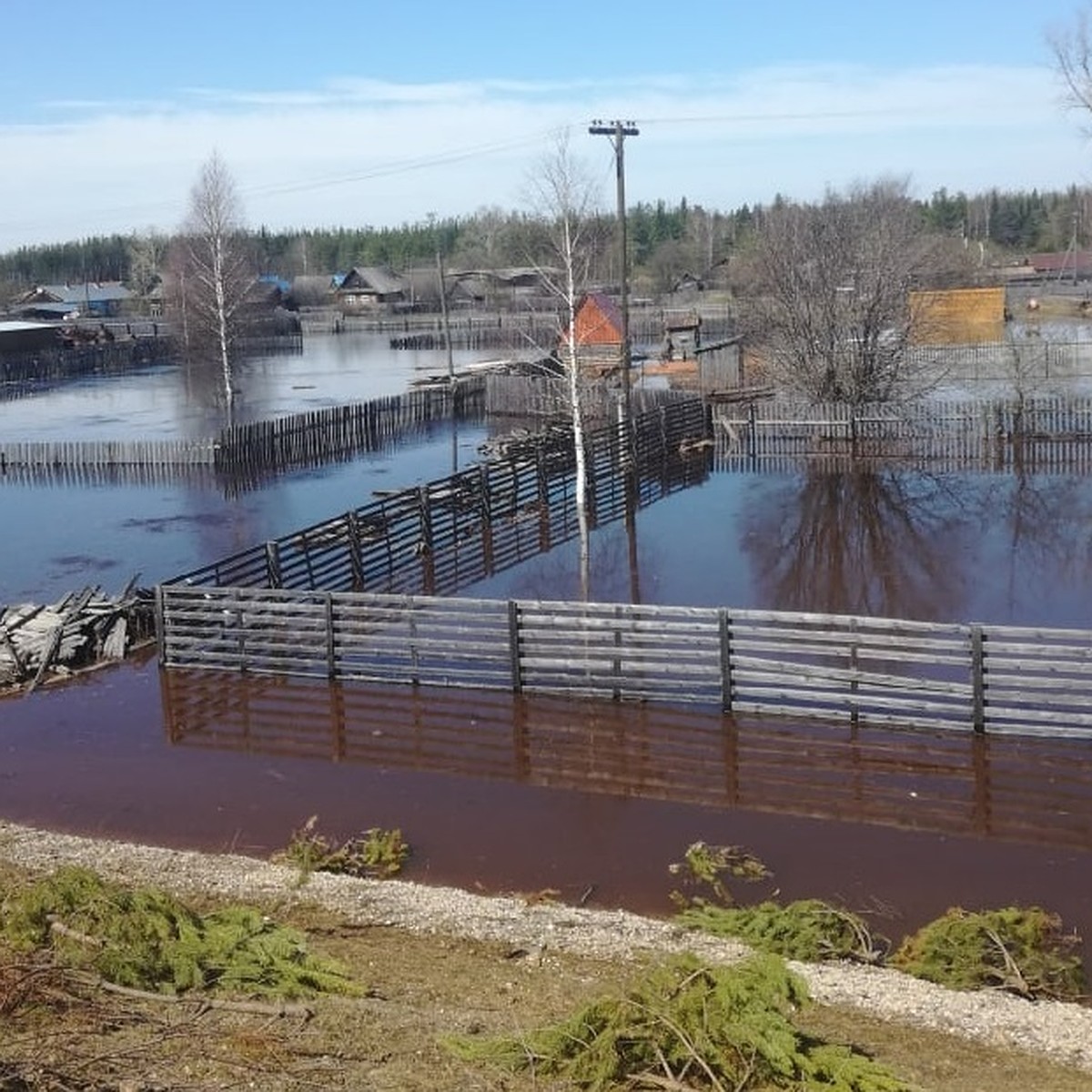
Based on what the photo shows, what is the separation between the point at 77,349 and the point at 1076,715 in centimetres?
7201

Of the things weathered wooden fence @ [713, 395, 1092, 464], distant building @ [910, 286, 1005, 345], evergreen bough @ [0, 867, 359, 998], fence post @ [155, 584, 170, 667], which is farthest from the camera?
distant building @ [910, 286, 1005, 345]

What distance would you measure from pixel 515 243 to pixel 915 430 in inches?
3861

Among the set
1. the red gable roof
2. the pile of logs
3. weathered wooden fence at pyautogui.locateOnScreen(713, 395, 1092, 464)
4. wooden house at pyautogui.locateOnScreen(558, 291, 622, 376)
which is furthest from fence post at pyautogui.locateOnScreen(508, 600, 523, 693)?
the red gable roof

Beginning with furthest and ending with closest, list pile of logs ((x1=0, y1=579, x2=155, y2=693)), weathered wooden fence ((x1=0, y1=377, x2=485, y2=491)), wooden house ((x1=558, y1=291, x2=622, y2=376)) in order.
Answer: wooden house ((x1=558, y1=291, x2=622, y2=376)), weathered wooden fence ((x1=0, y1=377, x2=485, y2=491)), pile of logs ((x1=0, y1=579, x2=155, y2=693))

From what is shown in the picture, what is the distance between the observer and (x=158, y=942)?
871cm

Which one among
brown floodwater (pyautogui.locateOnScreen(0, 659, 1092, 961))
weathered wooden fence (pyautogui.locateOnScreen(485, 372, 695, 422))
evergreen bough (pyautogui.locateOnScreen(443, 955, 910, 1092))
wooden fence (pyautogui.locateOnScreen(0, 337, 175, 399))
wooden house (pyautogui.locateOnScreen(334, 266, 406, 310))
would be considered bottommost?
brown floodwater (pyautogui.locateOnScreen(0, 659, 1092, 961))

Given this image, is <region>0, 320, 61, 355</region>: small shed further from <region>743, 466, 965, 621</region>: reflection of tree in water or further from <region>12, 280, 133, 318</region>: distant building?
<region>743, 466, 965, 621</region>: reflection of tree in water

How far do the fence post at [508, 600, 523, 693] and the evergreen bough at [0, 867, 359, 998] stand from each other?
6483 millimetres

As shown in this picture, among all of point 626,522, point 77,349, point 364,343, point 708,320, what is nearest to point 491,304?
point 364,343

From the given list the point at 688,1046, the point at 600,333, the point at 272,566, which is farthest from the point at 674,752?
the point at 600,333

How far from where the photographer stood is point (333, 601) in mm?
16469

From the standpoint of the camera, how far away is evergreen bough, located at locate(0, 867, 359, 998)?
831 cm

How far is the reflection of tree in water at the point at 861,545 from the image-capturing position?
66.1ft

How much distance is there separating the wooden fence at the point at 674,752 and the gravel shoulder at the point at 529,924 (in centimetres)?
280
